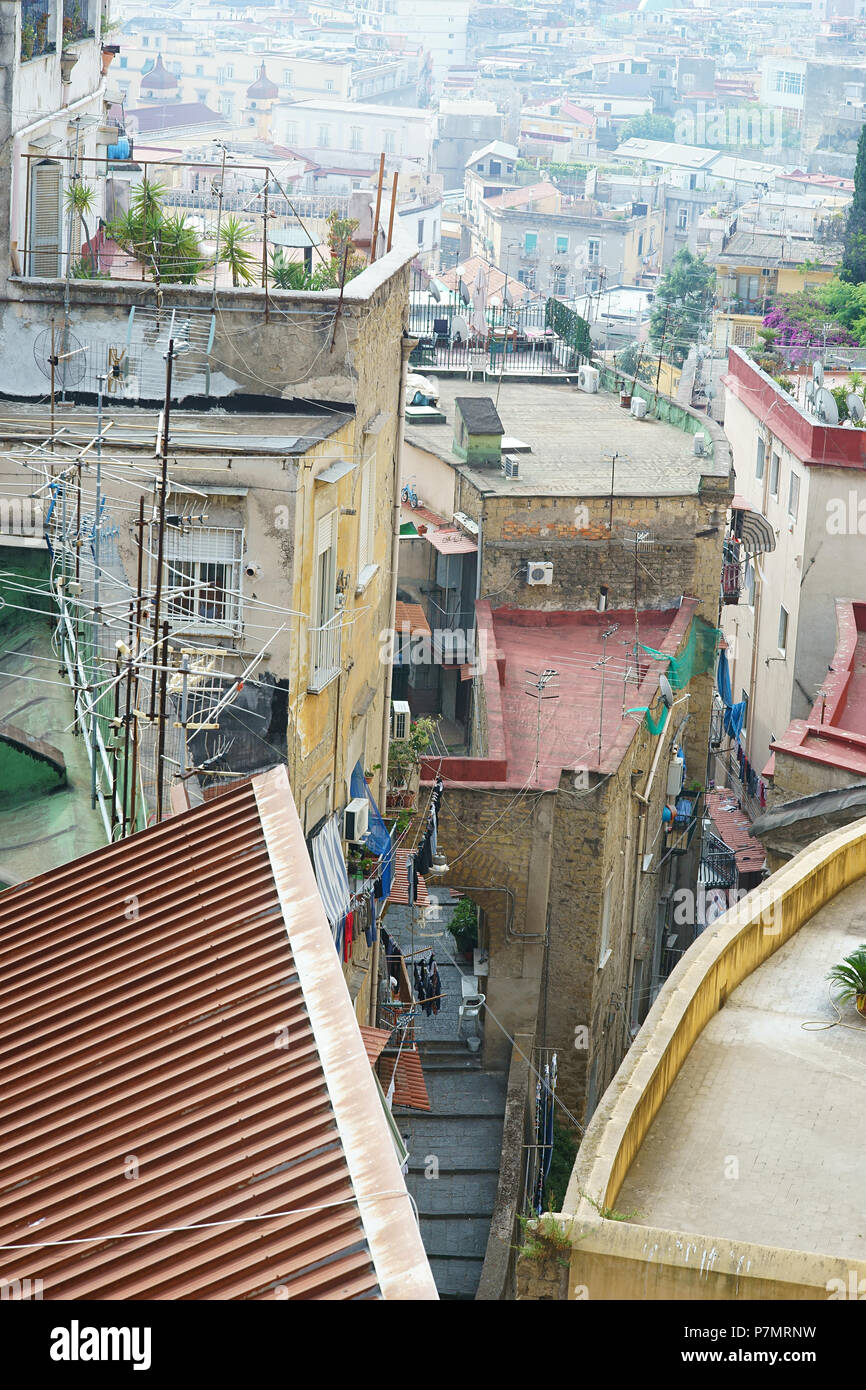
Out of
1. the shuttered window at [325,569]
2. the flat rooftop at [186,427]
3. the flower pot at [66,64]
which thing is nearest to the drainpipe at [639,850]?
the shuttered window at [325,569]

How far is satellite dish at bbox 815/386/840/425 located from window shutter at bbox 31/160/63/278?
20.5m

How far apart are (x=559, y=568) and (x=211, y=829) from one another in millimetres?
21627

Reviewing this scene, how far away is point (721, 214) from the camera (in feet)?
461

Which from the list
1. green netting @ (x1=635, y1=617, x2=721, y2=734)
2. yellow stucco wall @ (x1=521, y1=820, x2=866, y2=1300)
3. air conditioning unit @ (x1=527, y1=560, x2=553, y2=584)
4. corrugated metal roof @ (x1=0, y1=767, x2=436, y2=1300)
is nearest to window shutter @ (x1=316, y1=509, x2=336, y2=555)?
yellow stucco wall @ (x1=521, y1=820, x2=866, y2=1300)

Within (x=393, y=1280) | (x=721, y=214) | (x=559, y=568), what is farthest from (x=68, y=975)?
(x=721, y=214)

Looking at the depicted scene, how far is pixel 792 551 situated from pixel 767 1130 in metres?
26.7

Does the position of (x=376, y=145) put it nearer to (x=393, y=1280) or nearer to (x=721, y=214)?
(x=721, y=214)

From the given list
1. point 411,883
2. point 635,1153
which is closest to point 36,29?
point 411,883

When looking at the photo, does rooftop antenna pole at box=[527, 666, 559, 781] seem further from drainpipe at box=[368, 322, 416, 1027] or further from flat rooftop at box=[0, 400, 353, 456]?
flat rooftop at box=[0, 400, 353, 456]

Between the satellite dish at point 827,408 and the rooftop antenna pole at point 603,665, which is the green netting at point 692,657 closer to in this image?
the rooftop antenna pole at point 603,665

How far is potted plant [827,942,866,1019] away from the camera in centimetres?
1570

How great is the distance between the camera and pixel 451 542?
111ft

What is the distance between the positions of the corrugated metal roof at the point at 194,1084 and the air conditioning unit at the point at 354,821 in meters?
8.44
